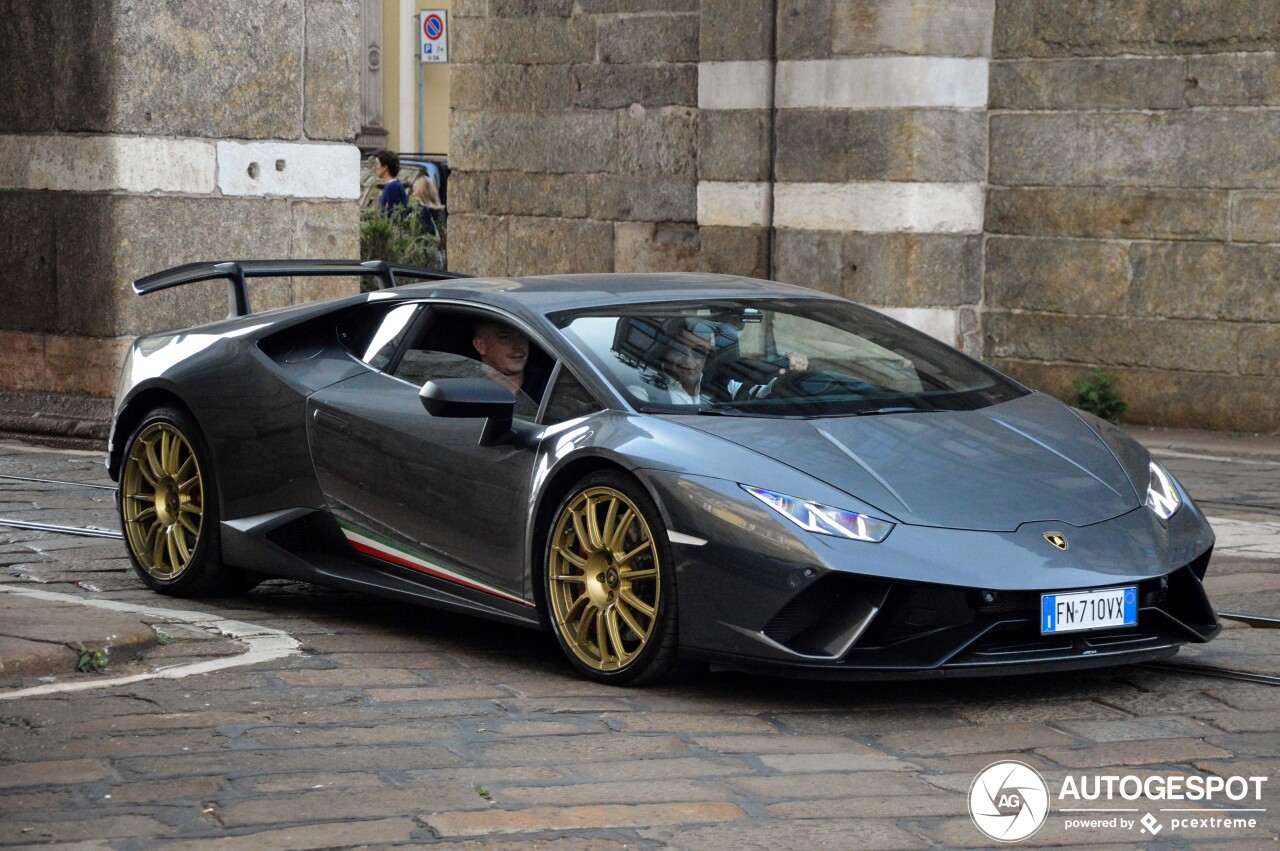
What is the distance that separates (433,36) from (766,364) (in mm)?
27593

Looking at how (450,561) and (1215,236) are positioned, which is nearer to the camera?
(450,561)

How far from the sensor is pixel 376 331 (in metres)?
6.75

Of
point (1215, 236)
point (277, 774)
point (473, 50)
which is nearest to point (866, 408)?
point (277, 774)

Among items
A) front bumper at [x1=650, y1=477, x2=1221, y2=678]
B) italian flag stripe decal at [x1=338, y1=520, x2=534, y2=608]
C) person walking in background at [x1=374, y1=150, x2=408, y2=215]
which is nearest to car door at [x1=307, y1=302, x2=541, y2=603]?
italian flag stripe decal at [x1=338, y1=520, x2=534, y2=608]

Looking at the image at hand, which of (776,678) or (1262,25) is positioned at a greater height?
(1262,25)

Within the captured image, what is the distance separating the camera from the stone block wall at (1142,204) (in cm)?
1187

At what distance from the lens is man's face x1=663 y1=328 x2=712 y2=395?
5.91 meters

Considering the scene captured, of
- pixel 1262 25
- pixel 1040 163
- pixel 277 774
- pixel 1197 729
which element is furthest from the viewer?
pixel 1040 163

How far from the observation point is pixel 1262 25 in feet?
38.5

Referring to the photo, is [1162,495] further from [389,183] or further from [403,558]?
[389,183]

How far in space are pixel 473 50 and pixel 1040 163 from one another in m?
5.21

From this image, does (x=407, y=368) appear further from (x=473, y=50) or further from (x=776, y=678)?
(x=473, y=50)

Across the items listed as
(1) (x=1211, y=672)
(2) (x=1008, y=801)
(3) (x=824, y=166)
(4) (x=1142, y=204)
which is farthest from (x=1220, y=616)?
(3) (x=824, y=166)

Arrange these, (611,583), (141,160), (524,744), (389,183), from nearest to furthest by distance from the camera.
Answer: (524,744) < (611,583) < (141,160) < (389,183)
